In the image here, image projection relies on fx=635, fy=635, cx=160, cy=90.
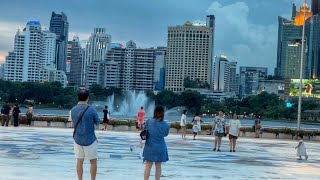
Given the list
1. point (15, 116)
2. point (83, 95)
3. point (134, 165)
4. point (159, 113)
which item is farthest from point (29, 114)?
point (83, 95)

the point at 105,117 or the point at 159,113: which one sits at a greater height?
the point at 159,113

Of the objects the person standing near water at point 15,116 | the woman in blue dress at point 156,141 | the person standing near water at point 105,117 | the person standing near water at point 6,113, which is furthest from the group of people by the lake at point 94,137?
the person standing near water at point 6,113

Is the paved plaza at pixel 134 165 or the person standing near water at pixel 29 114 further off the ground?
the person standing near water at pixel 29 114

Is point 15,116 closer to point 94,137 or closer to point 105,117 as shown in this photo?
point 105,117

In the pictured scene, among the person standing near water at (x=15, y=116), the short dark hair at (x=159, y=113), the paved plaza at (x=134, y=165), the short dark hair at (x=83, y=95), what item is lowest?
the paved plaza at (x=134, y=165)

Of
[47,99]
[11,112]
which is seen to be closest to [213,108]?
[47,99]

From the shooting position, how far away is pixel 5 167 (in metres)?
15.0

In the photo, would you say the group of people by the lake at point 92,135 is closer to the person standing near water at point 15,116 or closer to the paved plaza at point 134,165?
the paved plaza at point 134,165

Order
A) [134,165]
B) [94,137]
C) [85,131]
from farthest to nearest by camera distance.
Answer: [134,165] < [94,137] < [85,131]

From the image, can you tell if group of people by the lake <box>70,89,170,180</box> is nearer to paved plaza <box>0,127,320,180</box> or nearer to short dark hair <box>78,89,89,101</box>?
short dark hair <box>78,89,89,101</box>

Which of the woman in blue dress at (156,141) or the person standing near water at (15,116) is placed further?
the person standing near water at (15,116)

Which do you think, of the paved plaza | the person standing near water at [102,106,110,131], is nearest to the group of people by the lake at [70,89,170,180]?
the paved plaza

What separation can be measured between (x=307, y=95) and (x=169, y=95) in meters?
34.0

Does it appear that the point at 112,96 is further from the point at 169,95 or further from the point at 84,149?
the point at 84,149
